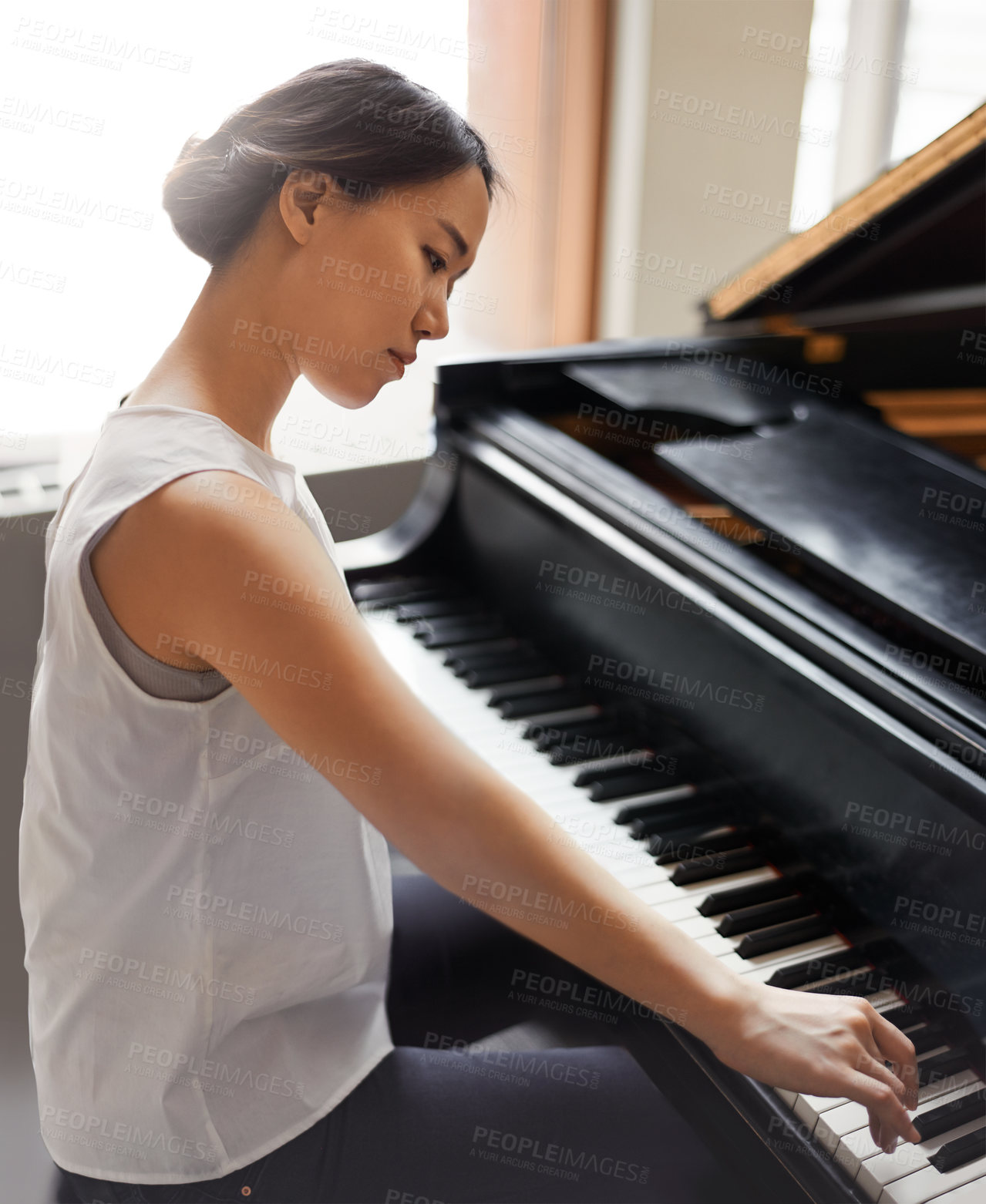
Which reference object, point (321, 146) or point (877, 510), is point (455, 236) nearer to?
point (321, 146)

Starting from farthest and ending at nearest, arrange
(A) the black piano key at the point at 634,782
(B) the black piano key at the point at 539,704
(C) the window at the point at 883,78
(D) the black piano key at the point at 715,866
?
(C) the window at the point at 883,78 → (B) the black piano key at the point at 539,704 → (A) the black piano key at the point at 634,782 → (D) the black piano key at the point at 715,866

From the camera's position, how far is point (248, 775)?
3.13 feet

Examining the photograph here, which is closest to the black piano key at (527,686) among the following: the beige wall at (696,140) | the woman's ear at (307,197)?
the woman's ear at (307,197)

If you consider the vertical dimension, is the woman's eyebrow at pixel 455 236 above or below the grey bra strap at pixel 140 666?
above

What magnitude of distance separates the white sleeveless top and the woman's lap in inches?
1.1

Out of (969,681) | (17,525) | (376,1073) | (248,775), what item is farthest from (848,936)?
(17,525)

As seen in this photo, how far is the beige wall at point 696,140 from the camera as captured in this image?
10.3 feet

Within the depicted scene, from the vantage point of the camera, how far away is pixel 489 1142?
1018 mm

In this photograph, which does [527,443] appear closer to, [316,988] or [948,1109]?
[316,988]

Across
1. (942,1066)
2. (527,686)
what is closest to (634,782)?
(527,686)

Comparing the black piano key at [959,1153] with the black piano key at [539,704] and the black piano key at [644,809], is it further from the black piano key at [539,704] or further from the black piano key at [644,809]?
the black piano key at [539,704]

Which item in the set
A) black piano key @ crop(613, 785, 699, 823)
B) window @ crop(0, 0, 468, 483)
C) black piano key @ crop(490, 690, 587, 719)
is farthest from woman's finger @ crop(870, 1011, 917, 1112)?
window @ crop(0, 0, 468, 483)

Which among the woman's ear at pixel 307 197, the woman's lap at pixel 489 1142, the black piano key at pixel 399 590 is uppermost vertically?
the woman's ear at pixel 307 197

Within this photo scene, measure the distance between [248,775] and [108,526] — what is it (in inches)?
11.2
